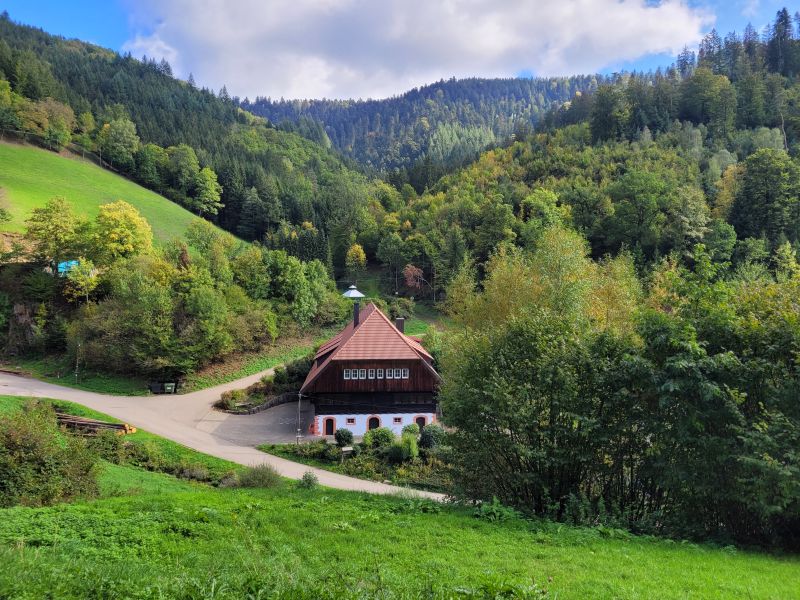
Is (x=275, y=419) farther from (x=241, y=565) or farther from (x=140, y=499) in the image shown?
(x=241, y=565)

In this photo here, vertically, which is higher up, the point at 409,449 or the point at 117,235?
the point at 117,235

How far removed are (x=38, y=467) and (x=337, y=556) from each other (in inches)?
435

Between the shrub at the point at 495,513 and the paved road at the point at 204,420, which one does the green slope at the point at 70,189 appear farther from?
the shrub at the point at 495,513

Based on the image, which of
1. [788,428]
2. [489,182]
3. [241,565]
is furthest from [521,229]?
[241,565]

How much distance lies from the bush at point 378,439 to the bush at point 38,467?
14737 mm

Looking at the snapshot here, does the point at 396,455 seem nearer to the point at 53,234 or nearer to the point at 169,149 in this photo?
the point at 53,234

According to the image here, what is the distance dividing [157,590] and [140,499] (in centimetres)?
925

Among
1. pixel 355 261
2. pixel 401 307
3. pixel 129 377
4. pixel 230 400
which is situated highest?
pixel 355 261

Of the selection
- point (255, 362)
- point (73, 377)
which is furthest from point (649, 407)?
point (73, 377)

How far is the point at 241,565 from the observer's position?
6.96 meters

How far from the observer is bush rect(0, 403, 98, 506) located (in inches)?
533

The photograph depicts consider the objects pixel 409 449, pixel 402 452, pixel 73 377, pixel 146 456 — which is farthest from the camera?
pixel 73 377

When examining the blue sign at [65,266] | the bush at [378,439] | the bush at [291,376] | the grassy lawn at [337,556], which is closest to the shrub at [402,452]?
the bush at [378,439]

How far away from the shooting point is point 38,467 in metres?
14.3
